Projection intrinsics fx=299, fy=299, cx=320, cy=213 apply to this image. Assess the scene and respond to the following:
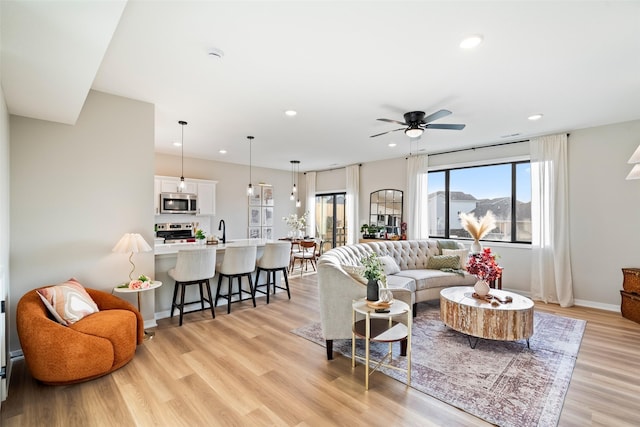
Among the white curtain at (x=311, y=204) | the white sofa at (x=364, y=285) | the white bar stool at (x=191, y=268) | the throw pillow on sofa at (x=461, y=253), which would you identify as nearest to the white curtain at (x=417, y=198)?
the white sofa at (x=364, y=285)

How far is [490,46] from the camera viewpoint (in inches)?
95.7

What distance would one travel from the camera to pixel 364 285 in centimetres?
303

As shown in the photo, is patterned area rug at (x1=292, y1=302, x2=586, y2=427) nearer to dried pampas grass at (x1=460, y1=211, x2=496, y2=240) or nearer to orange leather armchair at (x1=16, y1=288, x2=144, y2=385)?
dried pampas grass at (x1=460, y1=211, x2=496, y2=240)

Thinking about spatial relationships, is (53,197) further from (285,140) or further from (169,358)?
(285,140)

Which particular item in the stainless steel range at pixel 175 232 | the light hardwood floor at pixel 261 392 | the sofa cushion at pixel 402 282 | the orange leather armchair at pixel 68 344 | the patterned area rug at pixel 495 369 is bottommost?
the light hardwood floor at pixel 261 392

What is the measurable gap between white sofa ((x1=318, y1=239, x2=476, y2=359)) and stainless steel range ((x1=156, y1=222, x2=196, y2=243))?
13.5 ft

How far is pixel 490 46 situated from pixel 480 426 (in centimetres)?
286

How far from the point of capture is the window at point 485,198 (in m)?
5.55

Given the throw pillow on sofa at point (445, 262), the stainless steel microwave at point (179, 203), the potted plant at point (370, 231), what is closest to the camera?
the throw pillow on sofa at point (445, 262)

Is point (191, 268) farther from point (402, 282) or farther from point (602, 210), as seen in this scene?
point (602, 210)

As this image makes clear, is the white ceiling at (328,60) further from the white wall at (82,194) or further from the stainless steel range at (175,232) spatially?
the stainless steel range at (175,232)

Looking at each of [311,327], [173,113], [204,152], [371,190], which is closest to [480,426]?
[311,327]

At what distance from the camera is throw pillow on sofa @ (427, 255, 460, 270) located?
4953 mm

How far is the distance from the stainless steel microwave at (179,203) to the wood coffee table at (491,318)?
18.8ft
